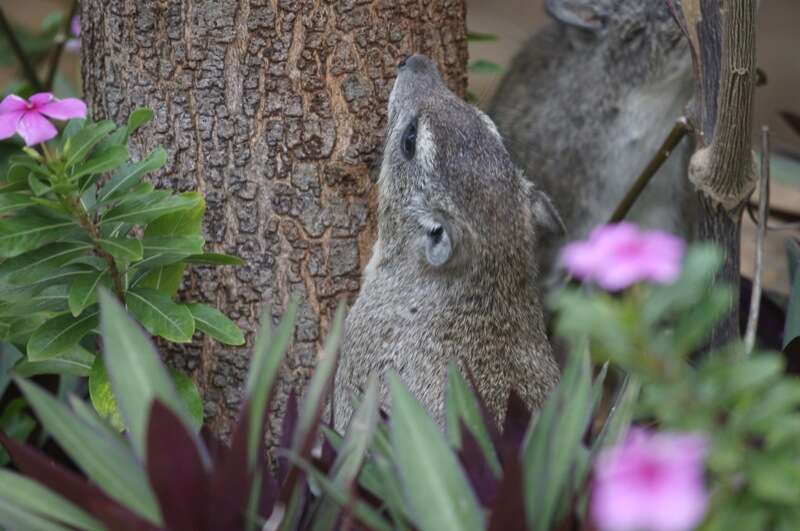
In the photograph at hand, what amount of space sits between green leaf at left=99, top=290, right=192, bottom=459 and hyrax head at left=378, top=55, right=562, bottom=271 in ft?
3.99

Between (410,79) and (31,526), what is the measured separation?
5.60ft

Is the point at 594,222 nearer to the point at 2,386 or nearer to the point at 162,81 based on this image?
the point at 162,81

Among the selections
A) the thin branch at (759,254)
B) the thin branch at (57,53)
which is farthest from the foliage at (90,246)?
the thin branch at (57,53)

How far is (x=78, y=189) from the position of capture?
2627 mm

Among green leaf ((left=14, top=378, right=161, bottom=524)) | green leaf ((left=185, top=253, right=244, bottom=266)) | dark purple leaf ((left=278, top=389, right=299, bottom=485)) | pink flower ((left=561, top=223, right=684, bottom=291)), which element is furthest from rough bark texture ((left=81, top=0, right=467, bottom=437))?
pink flower ((left=561, top=223, right=684, bottom=291))

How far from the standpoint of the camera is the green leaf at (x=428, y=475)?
1.71m

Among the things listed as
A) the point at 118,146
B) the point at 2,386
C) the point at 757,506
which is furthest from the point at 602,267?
the point at 2,386

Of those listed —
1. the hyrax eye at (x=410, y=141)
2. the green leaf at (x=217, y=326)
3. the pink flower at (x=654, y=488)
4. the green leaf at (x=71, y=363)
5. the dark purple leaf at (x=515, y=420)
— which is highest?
the hyrax eye at (x=410, y=141)

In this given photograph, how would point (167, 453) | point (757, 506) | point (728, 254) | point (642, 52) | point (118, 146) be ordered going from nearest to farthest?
point (757, 506) → point (167, 453) → point (118, 146) → point (728, 254) → point (642, 52)

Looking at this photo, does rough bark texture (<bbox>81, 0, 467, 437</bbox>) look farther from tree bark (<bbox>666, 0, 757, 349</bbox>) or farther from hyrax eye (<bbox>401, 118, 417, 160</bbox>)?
tree bark (<bbox>666, 0, 757, 349</bbox>)

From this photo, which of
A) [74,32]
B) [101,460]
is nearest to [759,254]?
[101,460]

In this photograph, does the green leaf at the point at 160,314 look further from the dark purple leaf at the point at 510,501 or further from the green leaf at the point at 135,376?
the dark purple leaf at the point at 510,501

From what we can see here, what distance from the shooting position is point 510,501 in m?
1.70

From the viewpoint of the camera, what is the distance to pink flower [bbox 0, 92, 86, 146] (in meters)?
2.58
